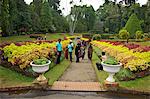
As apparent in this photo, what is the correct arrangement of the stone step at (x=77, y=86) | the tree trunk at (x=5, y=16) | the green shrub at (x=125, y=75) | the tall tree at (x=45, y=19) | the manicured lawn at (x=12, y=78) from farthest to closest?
1. the tall tree at (x=45, y=19)
2. the tree trunk at (x=5, y=16)
3. the green shrub at (x=125, y=75)
4. the manicured lawn at (x=12, y=78)
5. the stone step at (x=77, y=86)

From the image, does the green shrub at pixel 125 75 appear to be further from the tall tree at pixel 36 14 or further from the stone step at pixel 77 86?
the tall tree at pixel 36 14

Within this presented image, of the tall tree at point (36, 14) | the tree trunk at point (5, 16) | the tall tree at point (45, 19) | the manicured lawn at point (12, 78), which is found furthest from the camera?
the tall tree at point (45, 19)

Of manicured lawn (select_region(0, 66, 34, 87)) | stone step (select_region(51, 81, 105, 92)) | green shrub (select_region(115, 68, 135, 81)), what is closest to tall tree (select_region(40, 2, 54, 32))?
manicured lawn (select_region(0, 66, 34, 87))

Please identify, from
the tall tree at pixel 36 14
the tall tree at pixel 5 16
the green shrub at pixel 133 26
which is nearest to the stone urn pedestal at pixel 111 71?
the tall tree at pixel 5 16

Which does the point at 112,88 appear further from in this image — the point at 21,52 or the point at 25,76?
the point at 21,52

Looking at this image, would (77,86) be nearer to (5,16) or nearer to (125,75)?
(125,75)

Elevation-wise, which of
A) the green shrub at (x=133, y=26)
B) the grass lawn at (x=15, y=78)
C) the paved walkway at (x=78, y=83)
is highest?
the green shrub at (x=133, y=26)

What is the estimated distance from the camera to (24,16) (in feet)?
157

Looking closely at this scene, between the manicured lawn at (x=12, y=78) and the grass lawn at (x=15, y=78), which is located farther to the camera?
the manicured lawn at (x=12, y=78)

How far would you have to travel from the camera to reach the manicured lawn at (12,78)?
33.1 ft

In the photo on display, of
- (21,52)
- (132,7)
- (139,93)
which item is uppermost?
(132,7)

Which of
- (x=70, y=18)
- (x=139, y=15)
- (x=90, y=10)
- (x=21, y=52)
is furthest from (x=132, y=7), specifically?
(x=21, y=52)

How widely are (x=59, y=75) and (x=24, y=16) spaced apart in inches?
1491

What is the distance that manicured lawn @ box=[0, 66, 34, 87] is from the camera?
1008 centimetres
